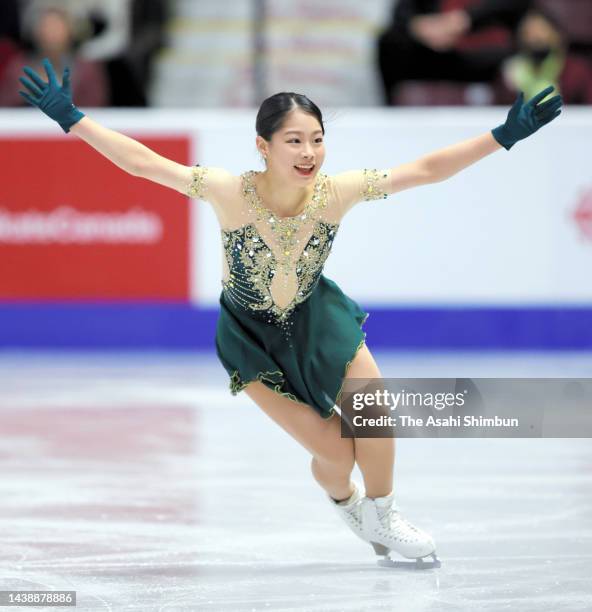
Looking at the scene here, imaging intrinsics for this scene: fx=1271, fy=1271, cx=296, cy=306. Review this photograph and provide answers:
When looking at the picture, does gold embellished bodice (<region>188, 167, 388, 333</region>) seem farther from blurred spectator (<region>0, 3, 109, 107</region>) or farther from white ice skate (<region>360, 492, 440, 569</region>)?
blurred spectator (<region>0, 3, 109, 107</region>)

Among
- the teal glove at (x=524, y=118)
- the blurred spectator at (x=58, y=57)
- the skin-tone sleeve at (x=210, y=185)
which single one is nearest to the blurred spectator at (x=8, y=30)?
the blurred spectator at (x=58, y=57)

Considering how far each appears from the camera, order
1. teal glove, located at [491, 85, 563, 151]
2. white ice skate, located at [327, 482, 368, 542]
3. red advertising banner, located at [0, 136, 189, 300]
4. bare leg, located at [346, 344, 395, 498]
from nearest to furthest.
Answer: teal glove, located at [491, 85, 563, 151]
bare leg, located at [346, 344, 395, 498]
white ice skate, located at [327, 482, 368, 542]
red advertising banner, located at [0, 136, 189, 300]

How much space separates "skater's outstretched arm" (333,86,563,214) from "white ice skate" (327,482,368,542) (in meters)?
0.79

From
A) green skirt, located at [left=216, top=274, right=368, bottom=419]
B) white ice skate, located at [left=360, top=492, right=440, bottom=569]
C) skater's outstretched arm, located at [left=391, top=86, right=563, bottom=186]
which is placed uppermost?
skater's outstretched arm, located at [left=391, top=86, right=563, bottom=186]

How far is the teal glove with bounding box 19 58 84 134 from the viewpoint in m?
3.22

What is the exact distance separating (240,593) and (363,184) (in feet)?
3.64

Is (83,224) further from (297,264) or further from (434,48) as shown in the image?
(297,264)

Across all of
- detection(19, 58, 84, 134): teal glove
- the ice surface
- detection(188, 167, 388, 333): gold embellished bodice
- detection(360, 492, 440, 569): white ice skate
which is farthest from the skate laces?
detection(19, 58, 84, 134): teal glove

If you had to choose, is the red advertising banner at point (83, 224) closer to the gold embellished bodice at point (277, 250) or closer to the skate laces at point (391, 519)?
the gold embellished bodice at point (277, 250)

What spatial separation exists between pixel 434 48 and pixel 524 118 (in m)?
4.87

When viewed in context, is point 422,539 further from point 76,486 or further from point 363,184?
point 76,486

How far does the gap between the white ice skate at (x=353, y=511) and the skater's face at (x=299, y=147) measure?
88 cm

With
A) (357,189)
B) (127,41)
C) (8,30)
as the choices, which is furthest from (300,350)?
(8,30)

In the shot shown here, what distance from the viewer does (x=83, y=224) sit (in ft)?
25.2
